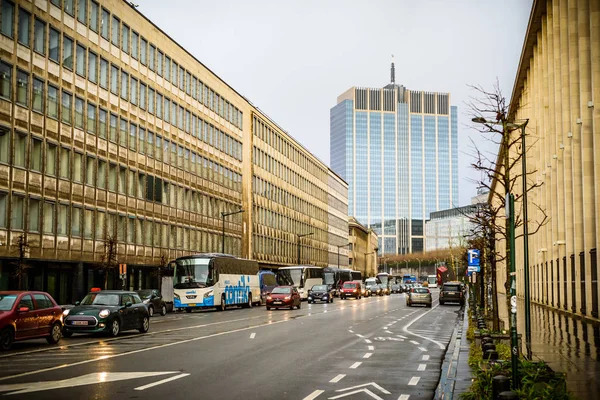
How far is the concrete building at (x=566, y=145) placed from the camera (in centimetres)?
3609

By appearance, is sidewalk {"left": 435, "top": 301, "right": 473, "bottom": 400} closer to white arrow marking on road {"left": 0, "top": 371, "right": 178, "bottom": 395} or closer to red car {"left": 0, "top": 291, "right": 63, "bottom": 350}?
white arrow marking on road {"left": 0, "top": 371, "right": 178, "bottom": 395}

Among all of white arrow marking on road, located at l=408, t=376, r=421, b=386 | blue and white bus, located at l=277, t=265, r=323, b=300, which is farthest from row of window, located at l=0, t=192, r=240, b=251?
white arrow marking on road, located at l=408, t=376, r=421, b=386

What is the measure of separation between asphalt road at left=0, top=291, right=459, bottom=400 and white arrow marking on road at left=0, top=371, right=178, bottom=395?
0.05 ft

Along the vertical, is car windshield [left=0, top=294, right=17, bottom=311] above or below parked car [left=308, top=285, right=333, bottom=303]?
above

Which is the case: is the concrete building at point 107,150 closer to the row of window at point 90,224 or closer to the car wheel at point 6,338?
the row of window at point 90,224

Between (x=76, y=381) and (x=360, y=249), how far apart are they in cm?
16515

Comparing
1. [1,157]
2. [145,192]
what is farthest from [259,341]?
[145,192]

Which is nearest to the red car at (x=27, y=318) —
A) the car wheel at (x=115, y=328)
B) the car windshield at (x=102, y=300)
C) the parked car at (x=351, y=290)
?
the car wheel at (x=115, y=328)

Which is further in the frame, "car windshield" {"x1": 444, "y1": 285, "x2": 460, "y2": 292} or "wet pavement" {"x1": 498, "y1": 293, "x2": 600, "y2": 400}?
"car windshield" {"x1": 444, "y1": 285, "x2": 460, "y2": 292}

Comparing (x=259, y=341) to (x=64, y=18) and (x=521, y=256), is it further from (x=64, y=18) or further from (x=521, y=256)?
(x=521, y=256)

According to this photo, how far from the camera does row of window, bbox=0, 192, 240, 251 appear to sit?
42.6 meters

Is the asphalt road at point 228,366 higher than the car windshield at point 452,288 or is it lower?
lower

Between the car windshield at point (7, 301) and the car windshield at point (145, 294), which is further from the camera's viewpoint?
the car windshield at point (145, 294)

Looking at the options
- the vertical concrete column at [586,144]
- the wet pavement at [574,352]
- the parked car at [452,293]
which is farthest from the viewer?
the parked car at [452,293]
